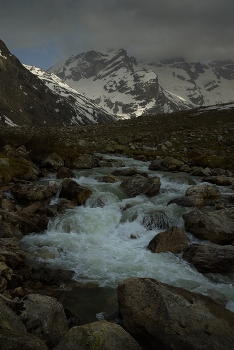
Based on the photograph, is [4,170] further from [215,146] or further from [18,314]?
[215,146]

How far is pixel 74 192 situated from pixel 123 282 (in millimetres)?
10442

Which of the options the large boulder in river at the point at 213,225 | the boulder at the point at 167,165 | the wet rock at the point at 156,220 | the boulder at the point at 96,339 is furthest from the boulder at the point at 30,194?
the boulder at the point at 167,165

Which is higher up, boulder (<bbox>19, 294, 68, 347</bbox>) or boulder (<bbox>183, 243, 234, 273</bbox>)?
boulder (<bbox>19, 294, 68, 347</bbox>)

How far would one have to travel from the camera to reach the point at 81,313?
8.80 meters

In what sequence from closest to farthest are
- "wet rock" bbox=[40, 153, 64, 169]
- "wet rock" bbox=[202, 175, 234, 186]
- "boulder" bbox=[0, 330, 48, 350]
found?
"boulder" bbox=[0, 330, 48, 350], "wet rock" bbox=[202, 175, 234, 186], "wet rock" bbox=[40, 153, 64, 169]

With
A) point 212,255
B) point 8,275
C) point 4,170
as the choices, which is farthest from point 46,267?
point 4,170

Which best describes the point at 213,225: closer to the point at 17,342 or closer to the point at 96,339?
the point at 96,339

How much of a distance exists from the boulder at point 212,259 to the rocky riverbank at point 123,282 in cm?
4

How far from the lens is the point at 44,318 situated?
23.8 feet

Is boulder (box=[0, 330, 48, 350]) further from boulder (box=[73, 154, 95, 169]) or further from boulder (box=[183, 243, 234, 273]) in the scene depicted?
boulder (box=[73, 154, 95, 169])

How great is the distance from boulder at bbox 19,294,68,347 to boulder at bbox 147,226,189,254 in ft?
20.2

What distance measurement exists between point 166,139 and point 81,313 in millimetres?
36539

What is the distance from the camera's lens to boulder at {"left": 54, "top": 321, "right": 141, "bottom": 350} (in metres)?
5.73

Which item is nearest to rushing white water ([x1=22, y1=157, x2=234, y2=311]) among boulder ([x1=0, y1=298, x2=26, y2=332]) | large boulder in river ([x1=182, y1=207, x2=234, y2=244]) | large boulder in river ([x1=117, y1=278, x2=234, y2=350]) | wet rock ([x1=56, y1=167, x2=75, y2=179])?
large boulder in river ([x1=182, y1=207, x2=234, y2=244])
